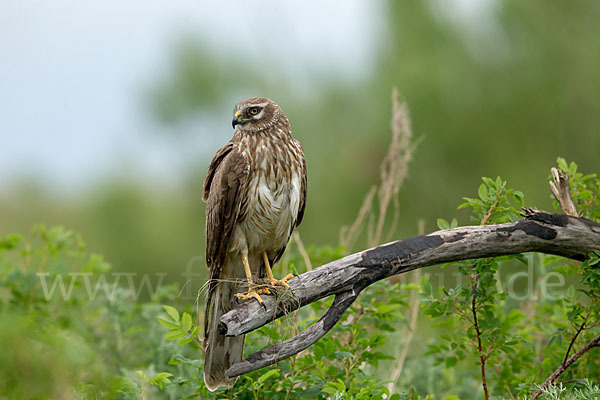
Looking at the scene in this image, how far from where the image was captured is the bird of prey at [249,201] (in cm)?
348

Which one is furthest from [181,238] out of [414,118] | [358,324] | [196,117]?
[358,324]

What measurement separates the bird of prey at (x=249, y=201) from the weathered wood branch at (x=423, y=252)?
0.40 meters

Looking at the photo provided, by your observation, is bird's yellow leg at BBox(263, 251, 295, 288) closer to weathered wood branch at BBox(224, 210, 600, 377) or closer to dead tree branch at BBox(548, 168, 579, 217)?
weathered wood branch at BBox(224, 210, 600, 377)

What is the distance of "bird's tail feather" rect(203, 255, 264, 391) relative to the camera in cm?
307

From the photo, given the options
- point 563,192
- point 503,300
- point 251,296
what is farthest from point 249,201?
point 563,192

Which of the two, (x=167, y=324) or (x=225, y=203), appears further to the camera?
(x=225, y=203)

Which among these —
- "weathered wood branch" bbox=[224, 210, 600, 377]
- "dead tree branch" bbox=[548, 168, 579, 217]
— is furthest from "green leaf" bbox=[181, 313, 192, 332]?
"dead tree branch" bbox=[548, 168, 579, 217]

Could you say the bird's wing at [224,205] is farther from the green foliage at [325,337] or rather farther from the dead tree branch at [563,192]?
the dead tree branch at [563,192]

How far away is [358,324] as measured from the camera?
3.43m

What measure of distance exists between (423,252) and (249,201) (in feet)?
3.46

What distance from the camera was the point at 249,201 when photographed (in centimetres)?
352

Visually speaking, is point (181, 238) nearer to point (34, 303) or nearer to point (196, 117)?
point (196, 117)

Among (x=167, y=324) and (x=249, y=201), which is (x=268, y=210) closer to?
(x=249, y=201)

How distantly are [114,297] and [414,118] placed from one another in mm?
5889
